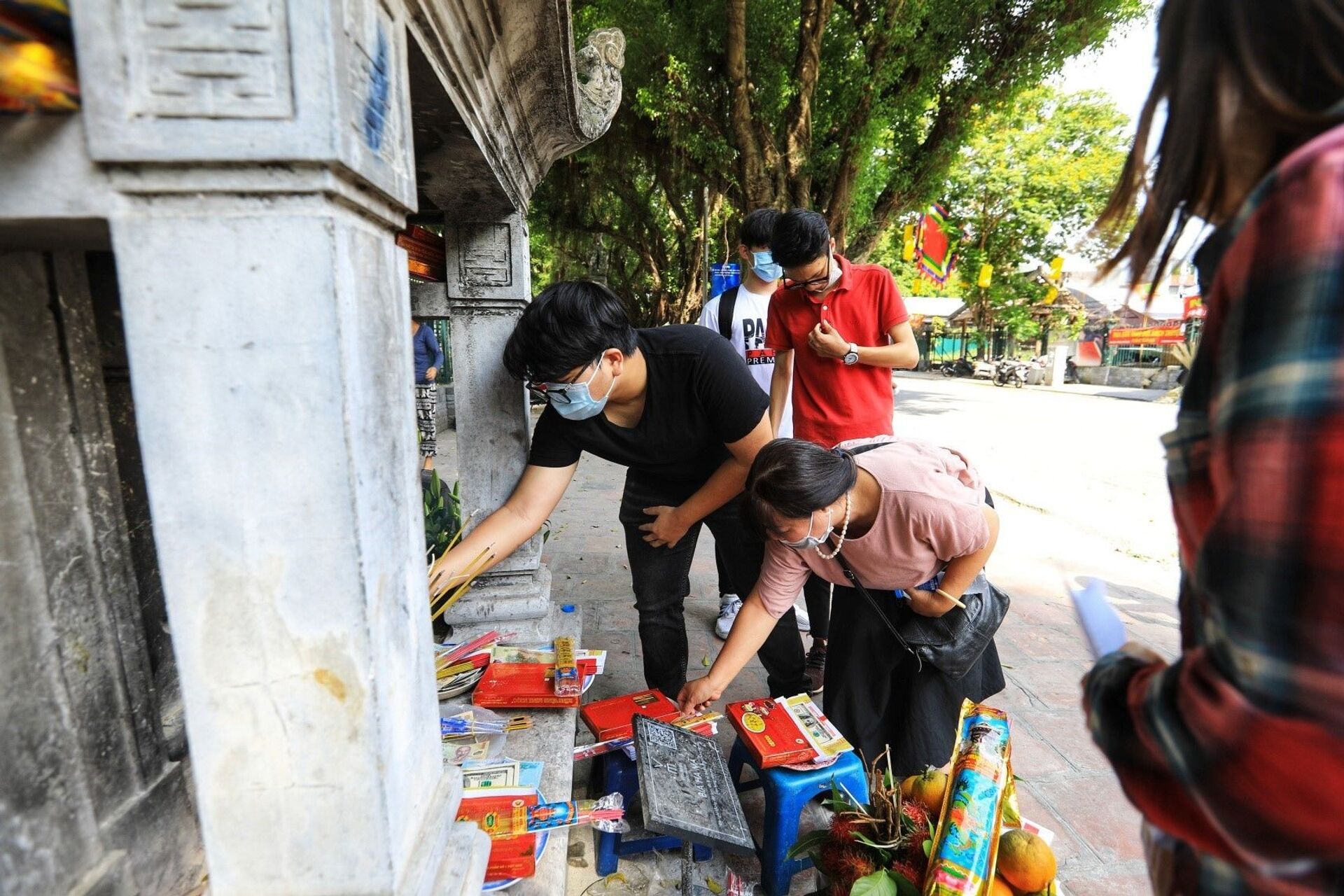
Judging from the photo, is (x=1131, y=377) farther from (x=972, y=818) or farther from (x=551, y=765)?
(x=551, y=765)

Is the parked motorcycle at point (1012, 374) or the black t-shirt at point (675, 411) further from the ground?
the black t-shirt at point (675, 411)

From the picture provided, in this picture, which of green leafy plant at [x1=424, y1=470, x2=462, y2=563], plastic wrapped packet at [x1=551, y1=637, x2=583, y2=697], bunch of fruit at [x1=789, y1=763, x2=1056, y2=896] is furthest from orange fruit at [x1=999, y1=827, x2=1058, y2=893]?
green leafy plant at [x1=424, y1=470, x2=462, y2=563]

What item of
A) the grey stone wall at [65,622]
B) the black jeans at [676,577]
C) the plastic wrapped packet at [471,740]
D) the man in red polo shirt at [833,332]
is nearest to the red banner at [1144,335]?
the man in red polo shirt at [833,332]

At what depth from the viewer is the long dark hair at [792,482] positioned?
5.00 ft

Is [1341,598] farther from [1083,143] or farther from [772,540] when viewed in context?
[1083,143]

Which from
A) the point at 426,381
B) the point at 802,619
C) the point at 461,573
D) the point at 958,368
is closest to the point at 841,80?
the point at 426,381

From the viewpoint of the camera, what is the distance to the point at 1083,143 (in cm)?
1540

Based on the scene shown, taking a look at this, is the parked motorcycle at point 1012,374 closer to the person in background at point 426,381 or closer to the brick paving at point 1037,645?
the brick paving at point 1037,645

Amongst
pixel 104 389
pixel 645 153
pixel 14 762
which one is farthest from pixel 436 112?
pixel 645 153

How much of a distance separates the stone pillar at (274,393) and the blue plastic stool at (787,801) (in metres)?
0.98

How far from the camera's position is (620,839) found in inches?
68.6

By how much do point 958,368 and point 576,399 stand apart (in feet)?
82.2

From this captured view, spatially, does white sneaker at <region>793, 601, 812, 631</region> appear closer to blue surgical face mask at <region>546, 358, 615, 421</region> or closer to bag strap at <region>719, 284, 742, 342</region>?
bag strap at <region>719, 284, 742, 342</region>

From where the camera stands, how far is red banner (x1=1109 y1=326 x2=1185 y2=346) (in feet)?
59.7
